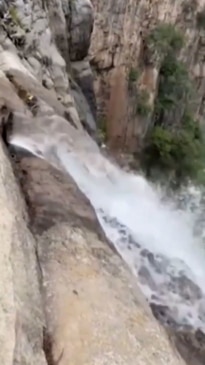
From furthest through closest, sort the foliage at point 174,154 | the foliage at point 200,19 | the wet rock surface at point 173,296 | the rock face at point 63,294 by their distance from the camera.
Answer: the foliage at point 200,19, the foliage at point 174,154, the wet rock surface at point 173,296, the rock face at point 63,294

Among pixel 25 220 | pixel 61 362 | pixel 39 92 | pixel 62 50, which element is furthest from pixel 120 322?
pixel 62 50

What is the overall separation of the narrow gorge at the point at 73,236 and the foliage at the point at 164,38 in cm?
442

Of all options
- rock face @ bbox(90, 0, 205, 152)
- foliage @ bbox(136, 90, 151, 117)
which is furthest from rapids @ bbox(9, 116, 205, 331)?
foliage @ bbox(136, 90, 151, 117)

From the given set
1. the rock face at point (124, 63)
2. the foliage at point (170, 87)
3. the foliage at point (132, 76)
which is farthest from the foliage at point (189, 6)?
the foliage at point (132, 76)

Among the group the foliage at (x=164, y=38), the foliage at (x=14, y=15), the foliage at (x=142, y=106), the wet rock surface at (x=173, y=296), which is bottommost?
the wet rock surface at (x=173, y=296)

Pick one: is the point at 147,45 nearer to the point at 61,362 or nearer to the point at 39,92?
the point at 39,92

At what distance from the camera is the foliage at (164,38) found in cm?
1573

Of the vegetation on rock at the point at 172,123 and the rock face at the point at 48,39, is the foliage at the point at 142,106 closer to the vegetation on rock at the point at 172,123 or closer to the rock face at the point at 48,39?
the vegetation on rock at the point at 172,123

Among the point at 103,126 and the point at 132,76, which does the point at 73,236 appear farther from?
the point at 132,76

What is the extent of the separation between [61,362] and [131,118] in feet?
40.0

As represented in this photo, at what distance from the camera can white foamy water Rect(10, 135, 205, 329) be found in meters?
5.18

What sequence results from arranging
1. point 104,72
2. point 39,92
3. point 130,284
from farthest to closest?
1. point 104,72
2. point 39,92
3. point 130,284

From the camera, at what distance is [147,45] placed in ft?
51.8

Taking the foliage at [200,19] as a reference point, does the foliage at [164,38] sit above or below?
below
